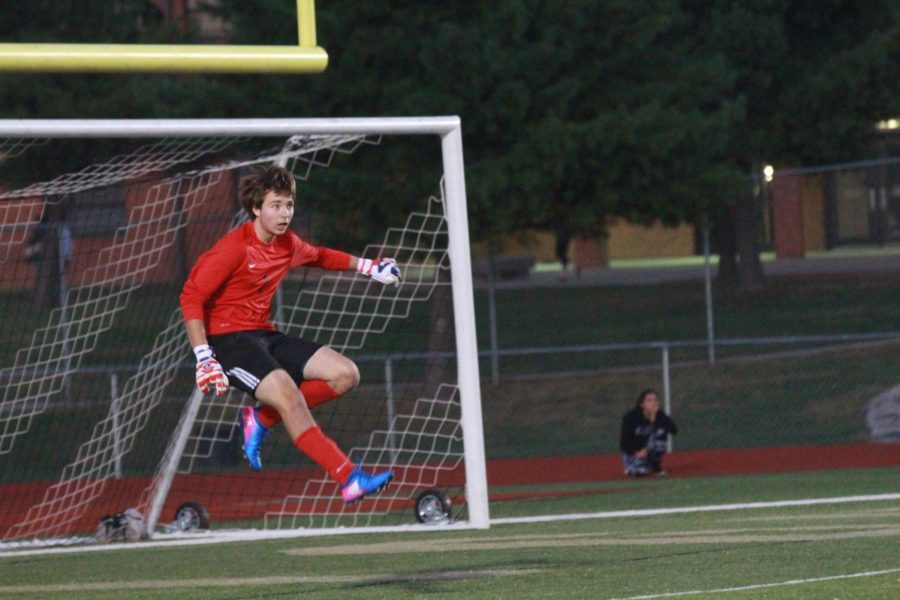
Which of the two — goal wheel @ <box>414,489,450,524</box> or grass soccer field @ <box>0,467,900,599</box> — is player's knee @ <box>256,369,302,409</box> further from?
goal wheel @ <box>414,489,450,524</box>

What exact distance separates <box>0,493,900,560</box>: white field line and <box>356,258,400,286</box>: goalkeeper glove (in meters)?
2.73

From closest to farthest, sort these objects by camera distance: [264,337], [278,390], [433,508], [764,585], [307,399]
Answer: [764,585], [278,390], [264,337], [307,399], [433,508]

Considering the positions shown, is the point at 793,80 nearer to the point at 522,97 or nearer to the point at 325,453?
the point at 522,97

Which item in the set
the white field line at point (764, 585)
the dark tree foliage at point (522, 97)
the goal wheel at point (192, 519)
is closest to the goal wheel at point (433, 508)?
the goal wheel at point (192, 519)

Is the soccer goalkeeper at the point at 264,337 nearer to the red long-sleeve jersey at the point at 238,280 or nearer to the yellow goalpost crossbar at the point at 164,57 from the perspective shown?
the red long-sleeve jersey at the point at 238,280

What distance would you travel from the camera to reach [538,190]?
19781mm

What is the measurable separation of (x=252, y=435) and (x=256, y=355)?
52 cm

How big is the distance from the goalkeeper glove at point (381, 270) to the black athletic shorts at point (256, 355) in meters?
0.49

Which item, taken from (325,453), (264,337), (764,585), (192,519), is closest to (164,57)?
(264,337)

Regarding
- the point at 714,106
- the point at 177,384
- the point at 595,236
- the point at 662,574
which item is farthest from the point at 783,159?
the point at 662,574

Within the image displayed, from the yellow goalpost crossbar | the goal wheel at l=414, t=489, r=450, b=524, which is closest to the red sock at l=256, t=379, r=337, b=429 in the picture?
the yellow goalpost crossbar

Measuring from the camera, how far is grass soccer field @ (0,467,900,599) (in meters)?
6.61

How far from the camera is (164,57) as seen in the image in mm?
7520

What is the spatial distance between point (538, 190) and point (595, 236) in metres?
2.71
